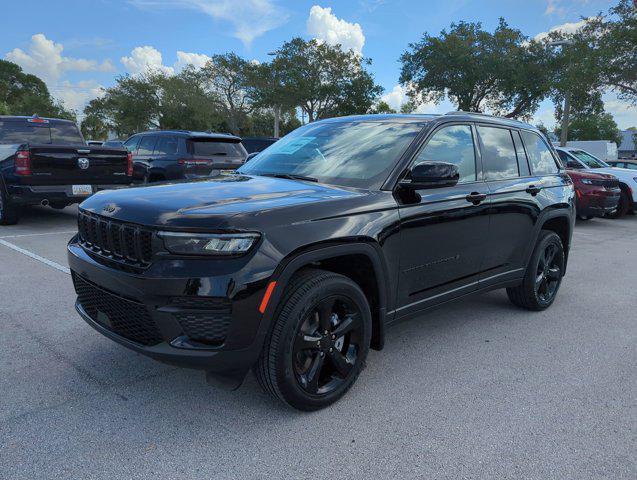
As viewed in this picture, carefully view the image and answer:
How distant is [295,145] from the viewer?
3918 mm

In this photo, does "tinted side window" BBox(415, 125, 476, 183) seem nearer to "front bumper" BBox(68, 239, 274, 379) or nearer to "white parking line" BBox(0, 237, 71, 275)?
"front bumper" BBox(68, 239, 274, 379)

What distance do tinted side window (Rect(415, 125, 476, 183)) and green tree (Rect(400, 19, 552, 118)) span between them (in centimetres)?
2578

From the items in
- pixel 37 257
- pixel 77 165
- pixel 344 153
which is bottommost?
pixel 37 257

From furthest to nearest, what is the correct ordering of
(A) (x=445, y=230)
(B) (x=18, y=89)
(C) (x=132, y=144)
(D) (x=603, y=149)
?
(B) (x=18, y=89) → (D) (x=603, y=149) → (C) (x=132, y=144) → (A) (x=445, y=230)

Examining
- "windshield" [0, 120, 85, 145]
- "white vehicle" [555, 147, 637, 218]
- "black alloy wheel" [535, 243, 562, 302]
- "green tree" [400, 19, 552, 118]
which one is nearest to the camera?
"black alloy wheel" [535, 243, 562, 302]

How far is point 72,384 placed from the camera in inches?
118

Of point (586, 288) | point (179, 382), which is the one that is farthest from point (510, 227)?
point (179, 382)

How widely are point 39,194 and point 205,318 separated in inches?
269

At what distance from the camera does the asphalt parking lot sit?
7.62ft

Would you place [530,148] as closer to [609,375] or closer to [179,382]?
[609,375]

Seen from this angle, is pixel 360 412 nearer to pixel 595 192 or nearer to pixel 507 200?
pixel 507 200

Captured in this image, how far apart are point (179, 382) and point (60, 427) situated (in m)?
0.71

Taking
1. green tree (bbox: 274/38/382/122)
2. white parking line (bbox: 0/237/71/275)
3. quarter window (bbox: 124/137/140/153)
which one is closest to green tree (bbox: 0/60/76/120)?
green tree (bbox: 274/38/382/122)

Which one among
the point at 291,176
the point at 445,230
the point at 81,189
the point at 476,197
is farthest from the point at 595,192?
the point at 81,189
